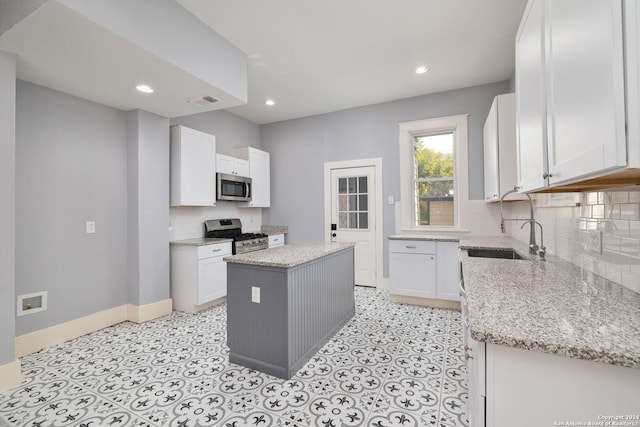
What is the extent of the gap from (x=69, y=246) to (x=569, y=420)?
3726mm

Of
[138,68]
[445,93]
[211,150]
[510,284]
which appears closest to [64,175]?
[138,68]

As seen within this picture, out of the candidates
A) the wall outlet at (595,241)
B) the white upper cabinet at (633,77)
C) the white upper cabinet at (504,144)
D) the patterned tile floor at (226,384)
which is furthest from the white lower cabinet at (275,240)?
the white upper cabinet at (633,77)

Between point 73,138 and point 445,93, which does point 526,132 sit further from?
point 73,138

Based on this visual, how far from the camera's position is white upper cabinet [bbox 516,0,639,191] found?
704mm

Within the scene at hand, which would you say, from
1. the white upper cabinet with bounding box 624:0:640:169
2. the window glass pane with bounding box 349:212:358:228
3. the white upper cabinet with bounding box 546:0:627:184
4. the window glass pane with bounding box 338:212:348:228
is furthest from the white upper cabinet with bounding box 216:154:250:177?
the white upper cabinet with bounding box 624:0:640:169

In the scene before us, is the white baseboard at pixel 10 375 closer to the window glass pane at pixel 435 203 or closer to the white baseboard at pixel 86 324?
the white baseboard at pixel 86 324

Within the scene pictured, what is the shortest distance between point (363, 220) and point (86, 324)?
3.66 metres

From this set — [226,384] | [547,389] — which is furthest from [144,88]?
[547,389]

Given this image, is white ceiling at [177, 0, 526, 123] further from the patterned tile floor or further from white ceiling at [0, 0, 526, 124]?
the patterned tile floor

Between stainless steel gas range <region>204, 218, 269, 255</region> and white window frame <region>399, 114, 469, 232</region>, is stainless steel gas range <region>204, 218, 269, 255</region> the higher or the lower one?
the lower one

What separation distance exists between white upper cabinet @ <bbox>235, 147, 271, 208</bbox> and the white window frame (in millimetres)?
2335

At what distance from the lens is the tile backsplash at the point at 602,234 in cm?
118

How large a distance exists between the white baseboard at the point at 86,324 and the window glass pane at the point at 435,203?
11.9ft

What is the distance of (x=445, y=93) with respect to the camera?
4.00 meters
